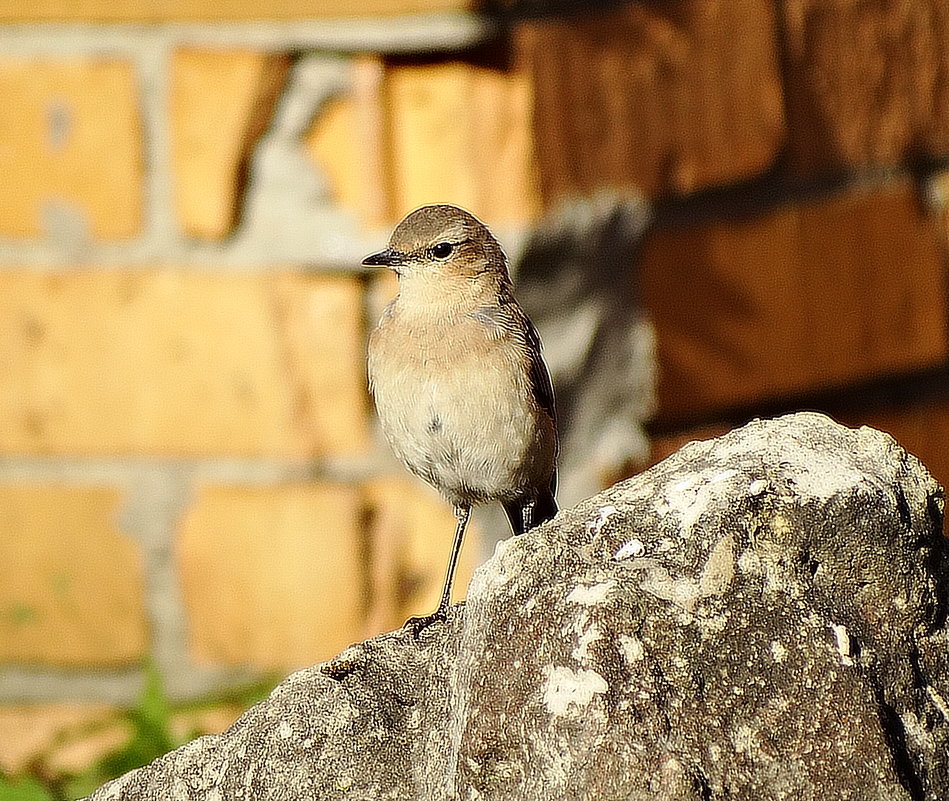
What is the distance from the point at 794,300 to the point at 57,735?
5.22 ft

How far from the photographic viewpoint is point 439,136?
2533 mm

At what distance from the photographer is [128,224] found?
102 inches

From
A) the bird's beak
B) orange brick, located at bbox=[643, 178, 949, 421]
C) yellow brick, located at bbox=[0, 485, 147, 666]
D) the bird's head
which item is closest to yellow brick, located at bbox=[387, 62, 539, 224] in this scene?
the bird's head

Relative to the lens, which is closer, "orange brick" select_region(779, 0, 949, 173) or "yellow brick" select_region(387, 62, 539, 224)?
"yellow brick" select_region(387, 62, 539, 224)

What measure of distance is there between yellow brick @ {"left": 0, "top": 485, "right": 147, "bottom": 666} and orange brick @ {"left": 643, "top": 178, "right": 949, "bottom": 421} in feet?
3.38

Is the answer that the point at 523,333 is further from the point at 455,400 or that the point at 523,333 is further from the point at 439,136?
the point at 439,136

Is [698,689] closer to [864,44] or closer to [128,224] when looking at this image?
[128,224]

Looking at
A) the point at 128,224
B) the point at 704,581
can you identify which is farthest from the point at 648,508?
the point at 128,224

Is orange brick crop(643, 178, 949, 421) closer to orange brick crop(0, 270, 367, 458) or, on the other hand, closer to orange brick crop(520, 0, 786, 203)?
orange brick crop(520, 0, 786, 203)

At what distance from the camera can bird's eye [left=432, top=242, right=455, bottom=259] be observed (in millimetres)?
2352

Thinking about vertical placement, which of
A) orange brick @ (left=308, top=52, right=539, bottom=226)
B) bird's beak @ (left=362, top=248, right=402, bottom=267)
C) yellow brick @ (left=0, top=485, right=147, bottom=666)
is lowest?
yellow brick @ (left=0, top=485, right=147, bottom=666)

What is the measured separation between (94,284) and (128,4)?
49cm

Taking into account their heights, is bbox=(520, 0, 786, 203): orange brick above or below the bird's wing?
above

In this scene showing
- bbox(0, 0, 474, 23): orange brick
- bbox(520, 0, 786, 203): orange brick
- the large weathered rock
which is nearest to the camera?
the large weathered rock
